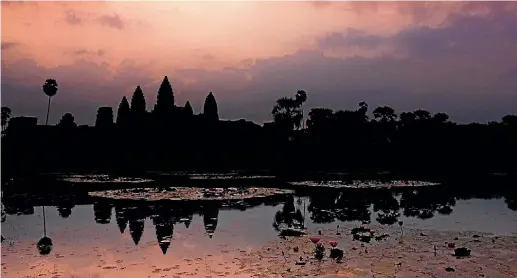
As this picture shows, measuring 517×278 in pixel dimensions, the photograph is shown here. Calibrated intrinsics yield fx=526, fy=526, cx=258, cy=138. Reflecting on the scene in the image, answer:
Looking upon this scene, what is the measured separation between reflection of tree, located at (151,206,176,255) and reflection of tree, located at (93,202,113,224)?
228cm

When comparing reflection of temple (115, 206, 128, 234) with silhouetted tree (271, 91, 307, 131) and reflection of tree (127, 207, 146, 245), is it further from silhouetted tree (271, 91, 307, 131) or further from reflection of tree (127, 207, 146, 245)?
silhouetted tree (271, 91, 307, 131)

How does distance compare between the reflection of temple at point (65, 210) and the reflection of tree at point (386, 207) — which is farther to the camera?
the reflection of temple at point (65, 210)

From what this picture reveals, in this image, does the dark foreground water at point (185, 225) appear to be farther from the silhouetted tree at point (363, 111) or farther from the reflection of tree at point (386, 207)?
the silhouetted tree at point (363, 111)

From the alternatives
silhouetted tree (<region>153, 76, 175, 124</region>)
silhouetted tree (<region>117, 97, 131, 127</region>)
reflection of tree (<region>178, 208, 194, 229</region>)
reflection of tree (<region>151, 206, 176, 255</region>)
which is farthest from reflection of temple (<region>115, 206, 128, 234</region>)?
silhouetted tree (<region>117, 97, 131, 127</region>)

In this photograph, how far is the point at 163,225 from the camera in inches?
915

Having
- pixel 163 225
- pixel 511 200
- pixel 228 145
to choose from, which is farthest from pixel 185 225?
pixel 228 145

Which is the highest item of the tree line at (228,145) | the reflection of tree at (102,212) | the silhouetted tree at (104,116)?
the silhouetted tree at (104,116)

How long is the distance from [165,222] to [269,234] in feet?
18.2

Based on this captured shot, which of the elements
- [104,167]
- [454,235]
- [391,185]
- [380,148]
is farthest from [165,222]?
[380,148]

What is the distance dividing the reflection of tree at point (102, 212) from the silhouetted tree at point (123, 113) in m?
66.0

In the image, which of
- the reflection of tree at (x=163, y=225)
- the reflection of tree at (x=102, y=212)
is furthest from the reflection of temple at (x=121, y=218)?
the reflection of tree at (x=163, y=225)

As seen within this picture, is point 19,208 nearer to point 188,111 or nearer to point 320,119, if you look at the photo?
point 188,111

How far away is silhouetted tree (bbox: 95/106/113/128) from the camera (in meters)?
97.1

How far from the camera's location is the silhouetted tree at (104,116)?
9712 centimetres
